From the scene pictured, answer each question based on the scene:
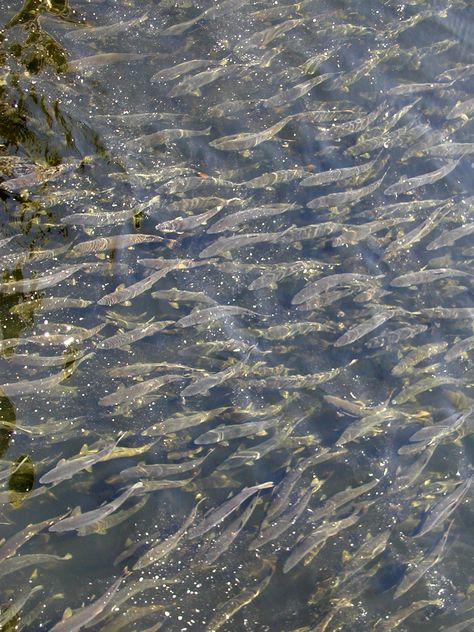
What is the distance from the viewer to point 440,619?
5.90 metres

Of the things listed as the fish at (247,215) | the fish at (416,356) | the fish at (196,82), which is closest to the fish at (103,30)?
the fish at (196,82)

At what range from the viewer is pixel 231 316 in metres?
6.29

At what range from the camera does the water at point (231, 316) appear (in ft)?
18.8

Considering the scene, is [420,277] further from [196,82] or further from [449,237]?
[196,82]

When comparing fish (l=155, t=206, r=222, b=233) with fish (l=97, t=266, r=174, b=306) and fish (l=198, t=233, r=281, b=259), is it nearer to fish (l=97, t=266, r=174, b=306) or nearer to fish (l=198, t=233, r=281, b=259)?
fish (l=198, t=233, r=281, b=259)

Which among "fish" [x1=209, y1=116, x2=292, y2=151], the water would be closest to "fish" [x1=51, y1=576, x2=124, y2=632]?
the water

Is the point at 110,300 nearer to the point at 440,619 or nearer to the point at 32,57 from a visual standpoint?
the point at 32,57

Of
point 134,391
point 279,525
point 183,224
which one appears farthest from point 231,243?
point 279,525

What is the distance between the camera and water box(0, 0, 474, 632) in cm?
573

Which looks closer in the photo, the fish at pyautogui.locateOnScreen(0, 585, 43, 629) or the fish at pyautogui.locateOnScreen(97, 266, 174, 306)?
the fish at pyautogui.locateOnScreen(0, 585, 43, 629)

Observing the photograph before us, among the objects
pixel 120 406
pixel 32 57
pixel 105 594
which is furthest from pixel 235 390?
pixel 32 57

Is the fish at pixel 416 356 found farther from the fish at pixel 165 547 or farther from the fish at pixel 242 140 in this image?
the fish at pixel 242 140

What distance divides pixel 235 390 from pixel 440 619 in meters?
2.70

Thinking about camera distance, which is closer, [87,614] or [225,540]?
[87,614]
